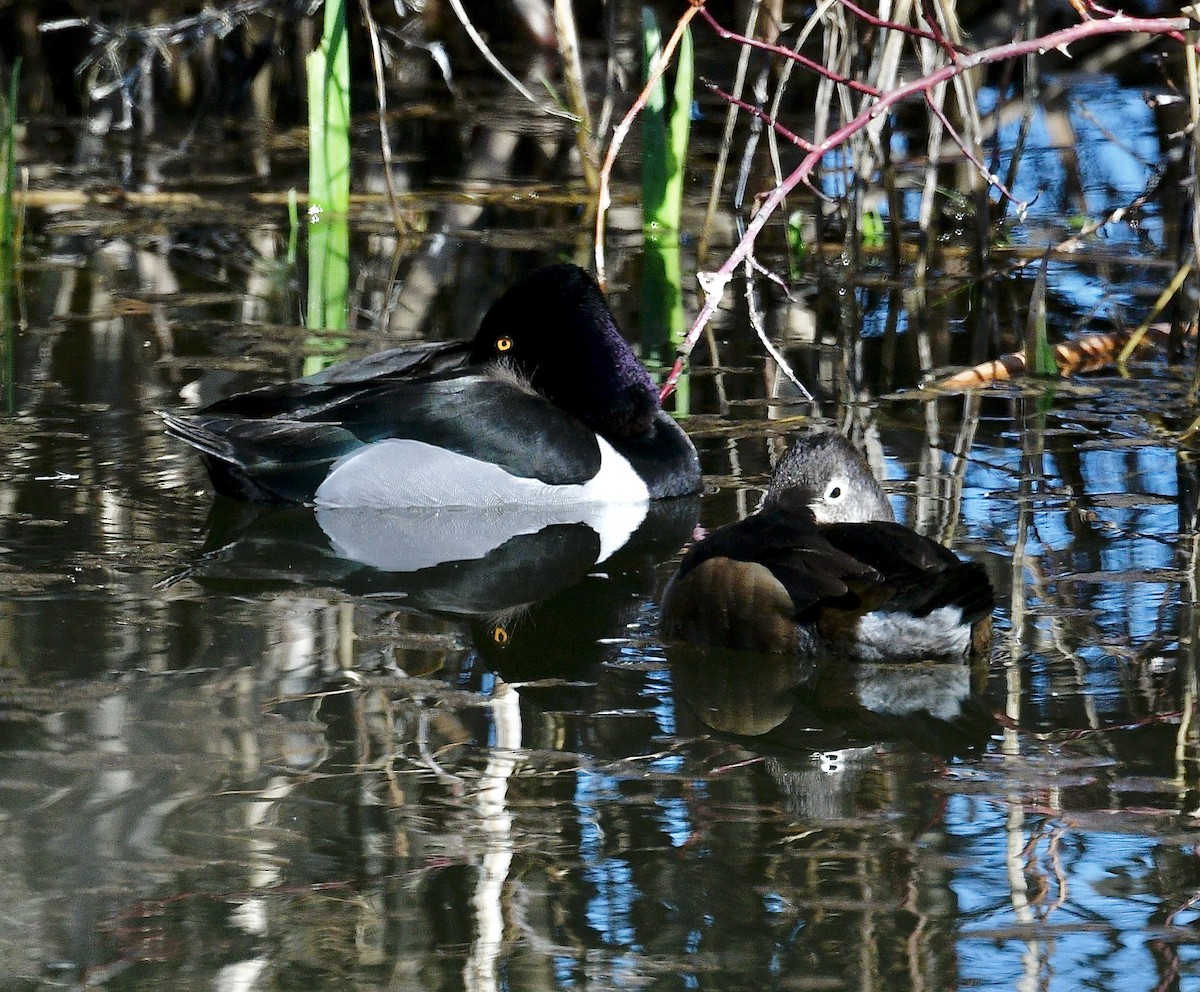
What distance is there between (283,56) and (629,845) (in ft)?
36.0

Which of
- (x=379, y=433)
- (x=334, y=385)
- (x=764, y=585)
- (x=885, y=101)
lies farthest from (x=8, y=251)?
(x=885, y=101)

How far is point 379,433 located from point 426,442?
6.4 inches

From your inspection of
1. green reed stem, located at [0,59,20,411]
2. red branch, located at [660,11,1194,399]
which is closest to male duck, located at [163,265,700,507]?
green reed stem, located at [0,59,20,411]

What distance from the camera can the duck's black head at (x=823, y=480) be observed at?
215 inches

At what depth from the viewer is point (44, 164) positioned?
1200cm

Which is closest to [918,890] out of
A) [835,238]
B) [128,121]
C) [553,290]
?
Result: [553,290]

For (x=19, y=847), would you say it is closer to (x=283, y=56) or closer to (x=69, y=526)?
(x=69, y=526)

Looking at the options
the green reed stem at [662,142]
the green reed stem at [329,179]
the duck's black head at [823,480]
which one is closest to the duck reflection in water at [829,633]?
the duck's black head at [823,480]

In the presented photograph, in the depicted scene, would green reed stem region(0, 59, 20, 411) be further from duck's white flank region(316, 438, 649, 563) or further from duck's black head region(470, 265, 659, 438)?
duck's black head region(470, 265, 659, 438)

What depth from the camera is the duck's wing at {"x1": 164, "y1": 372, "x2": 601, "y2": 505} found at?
666 centimetres

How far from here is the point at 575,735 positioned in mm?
4500

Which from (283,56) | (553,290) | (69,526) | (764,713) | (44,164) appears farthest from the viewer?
(283,56)

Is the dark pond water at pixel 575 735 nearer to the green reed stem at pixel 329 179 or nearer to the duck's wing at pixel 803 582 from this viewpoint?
the duck's wing at pixel 803 582

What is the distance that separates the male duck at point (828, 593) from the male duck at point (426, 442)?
153 cm
